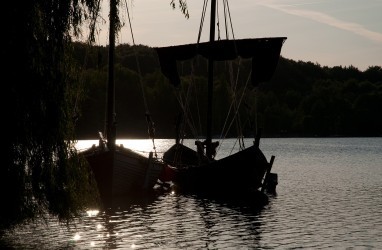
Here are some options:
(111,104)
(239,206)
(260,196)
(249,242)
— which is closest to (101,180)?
(111,104)

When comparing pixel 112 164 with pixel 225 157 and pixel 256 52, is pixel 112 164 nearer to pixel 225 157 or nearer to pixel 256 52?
pixel 225 157

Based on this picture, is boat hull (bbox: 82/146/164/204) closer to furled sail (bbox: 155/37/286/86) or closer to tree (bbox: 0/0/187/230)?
furled sail (bbox: 155/37/286/86)

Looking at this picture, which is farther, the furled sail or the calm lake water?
the furled sail

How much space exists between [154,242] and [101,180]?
12.0m

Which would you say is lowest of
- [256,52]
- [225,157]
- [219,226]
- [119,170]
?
[219,226]

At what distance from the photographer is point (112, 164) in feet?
113

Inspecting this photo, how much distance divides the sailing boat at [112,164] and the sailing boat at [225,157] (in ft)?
12.9

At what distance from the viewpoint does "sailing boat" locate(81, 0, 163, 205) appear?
34125 millimetres

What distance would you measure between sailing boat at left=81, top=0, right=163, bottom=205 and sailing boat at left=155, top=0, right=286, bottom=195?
3.93 m

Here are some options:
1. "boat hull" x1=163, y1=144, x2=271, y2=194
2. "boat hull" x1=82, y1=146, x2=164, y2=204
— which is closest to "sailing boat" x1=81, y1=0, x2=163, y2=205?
"boat hull" x1=82, y1=146, x2=164, y2=204

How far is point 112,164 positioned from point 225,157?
695 centimetres

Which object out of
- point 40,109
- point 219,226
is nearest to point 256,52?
point 219,226

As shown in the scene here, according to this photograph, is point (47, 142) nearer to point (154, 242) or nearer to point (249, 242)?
point (154, 242)

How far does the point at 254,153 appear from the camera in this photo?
38.6 metres
